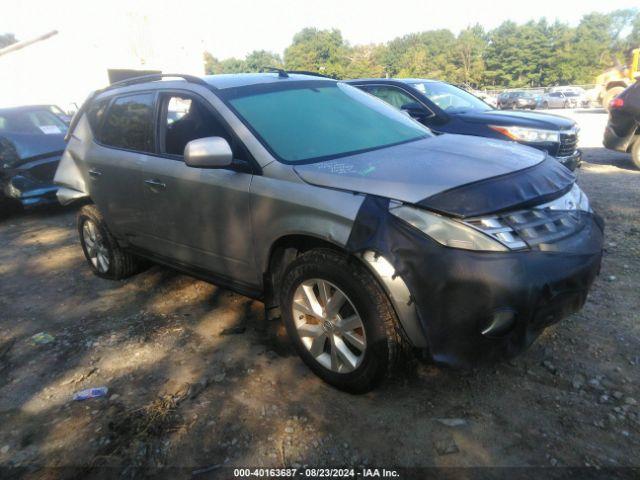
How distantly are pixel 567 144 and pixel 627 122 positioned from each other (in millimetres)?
3064

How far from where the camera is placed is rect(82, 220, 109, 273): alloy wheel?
4.61 meters

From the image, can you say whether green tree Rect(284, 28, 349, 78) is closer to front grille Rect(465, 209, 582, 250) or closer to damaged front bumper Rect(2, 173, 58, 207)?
damaged front bumper Rect(2, 173, 58, 207)

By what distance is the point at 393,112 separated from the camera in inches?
148

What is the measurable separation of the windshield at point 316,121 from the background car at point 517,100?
102 ft

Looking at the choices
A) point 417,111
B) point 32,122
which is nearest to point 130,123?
point 417,111

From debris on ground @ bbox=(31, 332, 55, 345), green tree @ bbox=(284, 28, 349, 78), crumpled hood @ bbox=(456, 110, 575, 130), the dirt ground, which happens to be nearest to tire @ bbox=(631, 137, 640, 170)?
crumpled hood @ bbox=(456, 110, 575, 130)

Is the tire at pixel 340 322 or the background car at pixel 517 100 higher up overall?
the tire at pixel 340 322

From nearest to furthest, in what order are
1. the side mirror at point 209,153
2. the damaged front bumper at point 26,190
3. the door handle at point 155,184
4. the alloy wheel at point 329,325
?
the alloy wheel at point 329,325
the side mirror at point 209,153
the door handle at point 155,184
the damaged front bumper at point 26,190

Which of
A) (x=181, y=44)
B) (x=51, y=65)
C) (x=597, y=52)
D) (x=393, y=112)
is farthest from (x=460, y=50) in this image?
(x=393, y=112)

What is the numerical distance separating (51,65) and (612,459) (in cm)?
2950

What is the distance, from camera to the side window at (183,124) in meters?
3.21

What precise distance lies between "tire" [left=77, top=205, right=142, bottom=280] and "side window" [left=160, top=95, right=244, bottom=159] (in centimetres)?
137

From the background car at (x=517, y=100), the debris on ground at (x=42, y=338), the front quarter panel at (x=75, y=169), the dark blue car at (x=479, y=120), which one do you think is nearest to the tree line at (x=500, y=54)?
the background car at (x=517, y=100)

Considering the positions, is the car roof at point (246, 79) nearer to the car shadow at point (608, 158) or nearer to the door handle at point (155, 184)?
the door handle at point (155, 184)
